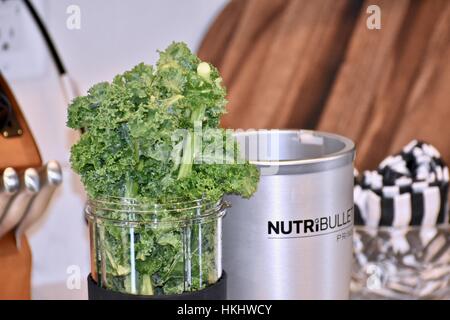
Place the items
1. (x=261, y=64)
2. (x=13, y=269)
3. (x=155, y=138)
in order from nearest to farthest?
(x=155, y=138) < (x=13, y=269) < (x=261, y=64)

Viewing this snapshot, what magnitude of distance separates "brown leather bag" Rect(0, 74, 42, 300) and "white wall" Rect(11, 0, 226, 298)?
150 millimetres

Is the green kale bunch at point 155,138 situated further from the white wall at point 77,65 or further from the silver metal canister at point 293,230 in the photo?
the white wall at point 77,65

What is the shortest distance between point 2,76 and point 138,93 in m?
0.81

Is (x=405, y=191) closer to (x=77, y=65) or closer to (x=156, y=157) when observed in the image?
(x=77, y=65)

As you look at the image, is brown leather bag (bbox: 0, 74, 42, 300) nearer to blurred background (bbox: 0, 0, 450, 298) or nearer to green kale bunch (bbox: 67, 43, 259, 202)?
blurred background (bbox: 0, 0, 450, 298)

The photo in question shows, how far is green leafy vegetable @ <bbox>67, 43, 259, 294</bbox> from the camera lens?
50 cm

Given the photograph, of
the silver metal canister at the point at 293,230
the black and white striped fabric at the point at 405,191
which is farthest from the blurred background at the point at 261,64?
the silver metal canister at the point at 293,230

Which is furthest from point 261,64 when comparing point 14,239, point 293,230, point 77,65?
point 293,230

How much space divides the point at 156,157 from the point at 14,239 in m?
0.64

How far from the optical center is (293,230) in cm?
61

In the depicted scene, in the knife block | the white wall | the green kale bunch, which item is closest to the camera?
the green kale bunch

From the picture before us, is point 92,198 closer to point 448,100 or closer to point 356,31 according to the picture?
point 356,31

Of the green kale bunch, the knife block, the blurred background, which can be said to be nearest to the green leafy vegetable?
the green kale bunch

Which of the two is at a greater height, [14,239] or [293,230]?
[293,230]
